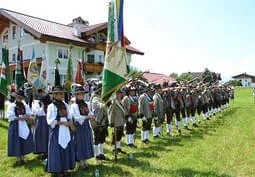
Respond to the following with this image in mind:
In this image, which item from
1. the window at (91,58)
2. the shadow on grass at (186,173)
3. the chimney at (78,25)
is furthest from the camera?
the window at (91,58)

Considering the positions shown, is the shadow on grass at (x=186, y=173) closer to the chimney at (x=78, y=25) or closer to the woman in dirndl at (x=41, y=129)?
the woman in dirndl at (x=41, y=129)

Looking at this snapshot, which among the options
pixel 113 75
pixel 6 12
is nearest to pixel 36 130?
pixel 113 75

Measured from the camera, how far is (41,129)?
7.93 metres

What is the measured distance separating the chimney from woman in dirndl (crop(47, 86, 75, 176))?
25458mm

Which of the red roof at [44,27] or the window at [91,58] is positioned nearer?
the red roof at [44,27]

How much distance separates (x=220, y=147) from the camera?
9.49m

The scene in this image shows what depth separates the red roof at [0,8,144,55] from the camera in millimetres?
25511

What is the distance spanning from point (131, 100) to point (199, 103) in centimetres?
766

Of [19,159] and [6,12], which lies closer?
[19,159]

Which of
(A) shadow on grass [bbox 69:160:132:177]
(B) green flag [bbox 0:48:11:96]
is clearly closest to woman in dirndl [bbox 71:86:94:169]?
(A) shadow on grass [bbox 69:160:132:177]

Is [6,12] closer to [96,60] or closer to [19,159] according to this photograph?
[96,60]

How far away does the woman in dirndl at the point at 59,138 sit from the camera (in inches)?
234

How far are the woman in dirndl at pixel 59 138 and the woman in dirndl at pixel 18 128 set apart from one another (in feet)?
5.62

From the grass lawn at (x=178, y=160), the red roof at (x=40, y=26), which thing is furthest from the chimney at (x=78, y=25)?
the grass lawn at (x=178, y=160)
